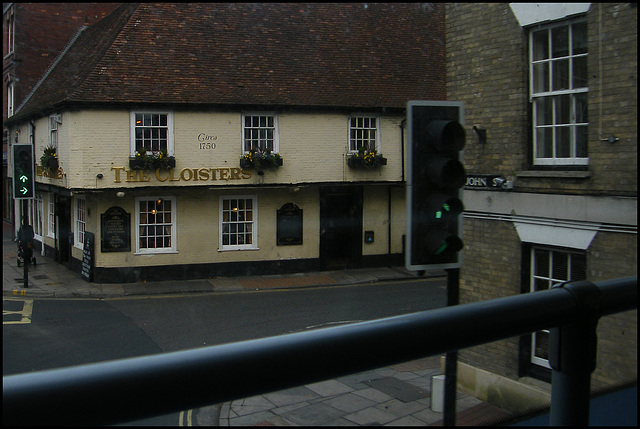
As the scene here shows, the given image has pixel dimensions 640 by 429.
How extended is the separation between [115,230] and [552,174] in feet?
5.57

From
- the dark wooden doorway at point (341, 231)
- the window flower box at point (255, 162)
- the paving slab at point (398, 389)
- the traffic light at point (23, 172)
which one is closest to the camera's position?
the paving slab at point (398, 389)

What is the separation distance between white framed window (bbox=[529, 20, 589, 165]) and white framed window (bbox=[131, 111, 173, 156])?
139 cm

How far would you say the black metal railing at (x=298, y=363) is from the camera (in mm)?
808

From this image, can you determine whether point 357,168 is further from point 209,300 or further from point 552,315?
point 552,315

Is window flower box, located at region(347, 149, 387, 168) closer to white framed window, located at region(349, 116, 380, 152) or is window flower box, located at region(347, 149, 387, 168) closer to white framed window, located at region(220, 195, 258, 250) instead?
white framed window, located at region(349, 116, 380, 152)

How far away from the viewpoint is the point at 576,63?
2008mm

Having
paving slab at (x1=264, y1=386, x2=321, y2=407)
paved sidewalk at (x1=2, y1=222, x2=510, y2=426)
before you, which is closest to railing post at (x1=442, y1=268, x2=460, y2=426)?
paved sidewalk at (x1=2, y1=222, x2=510, y2=426)

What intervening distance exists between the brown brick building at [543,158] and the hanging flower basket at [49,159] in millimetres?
1414

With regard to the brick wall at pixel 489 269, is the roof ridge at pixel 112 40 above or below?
above

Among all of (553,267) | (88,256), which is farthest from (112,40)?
(553,267)

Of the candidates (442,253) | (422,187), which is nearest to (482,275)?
(442,253)

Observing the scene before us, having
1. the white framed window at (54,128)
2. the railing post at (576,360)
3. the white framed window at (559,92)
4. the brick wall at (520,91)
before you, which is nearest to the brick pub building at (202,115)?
the white framed window at (54,128)

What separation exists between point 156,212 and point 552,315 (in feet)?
5.64

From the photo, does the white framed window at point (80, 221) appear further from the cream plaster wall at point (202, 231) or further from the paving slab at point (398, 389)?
the paving slab at point (398, 389)
